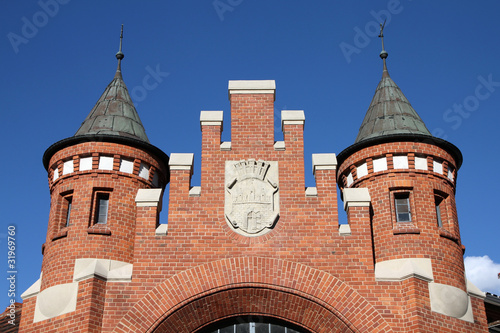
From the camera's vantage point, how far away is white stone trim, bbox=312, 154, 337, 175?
1684 centimetres

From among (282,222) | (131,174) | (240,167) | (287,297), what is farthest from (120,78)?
(287,297)

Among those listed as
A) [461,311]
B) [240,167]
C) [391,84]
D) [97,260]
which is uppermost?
[391,84]

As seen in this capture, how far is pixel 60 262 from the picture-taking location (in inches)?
641

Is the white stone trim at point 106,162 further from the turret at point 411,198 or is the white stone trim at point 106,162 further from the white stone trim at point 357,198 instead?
the turret at point 411,198

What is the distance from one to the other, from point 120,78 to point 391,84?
317 inches

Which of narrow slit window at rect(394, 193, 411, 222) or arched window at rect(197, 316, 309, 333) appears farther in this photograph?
narrow slit window at rect(394, 193, 411, 222)

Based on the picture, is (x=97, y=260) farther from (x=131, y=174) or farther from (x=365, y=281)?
(x=365, y=281)

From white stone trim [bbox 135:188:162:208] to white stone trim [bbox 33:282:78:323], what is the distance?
2403 mm

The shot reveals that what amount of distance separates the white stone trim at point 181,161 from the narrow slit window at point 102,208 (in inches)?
76.3

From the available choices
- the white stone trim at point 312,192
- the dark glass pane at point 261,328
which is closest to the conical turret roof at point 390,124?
the white stone trim at point 312,192

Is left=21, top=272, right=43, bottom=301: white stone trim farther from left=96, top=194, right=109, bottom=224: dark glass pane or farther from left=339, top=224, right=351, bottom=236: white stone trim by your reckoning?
left=339, top=224, right=351, bottom=236: white stone trim

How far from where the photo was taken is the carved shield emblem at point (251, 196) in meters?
16.2

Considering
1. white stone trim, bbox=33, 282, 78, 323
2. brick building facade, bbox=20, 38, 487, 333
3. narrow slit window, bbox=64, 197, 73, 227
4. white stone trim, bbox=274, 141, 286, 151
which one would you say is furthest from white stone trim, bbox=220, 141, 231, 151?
white stone trim, bbox=33, 282, 78, 323

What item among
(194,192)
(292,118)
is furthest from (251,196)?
(292,118)
